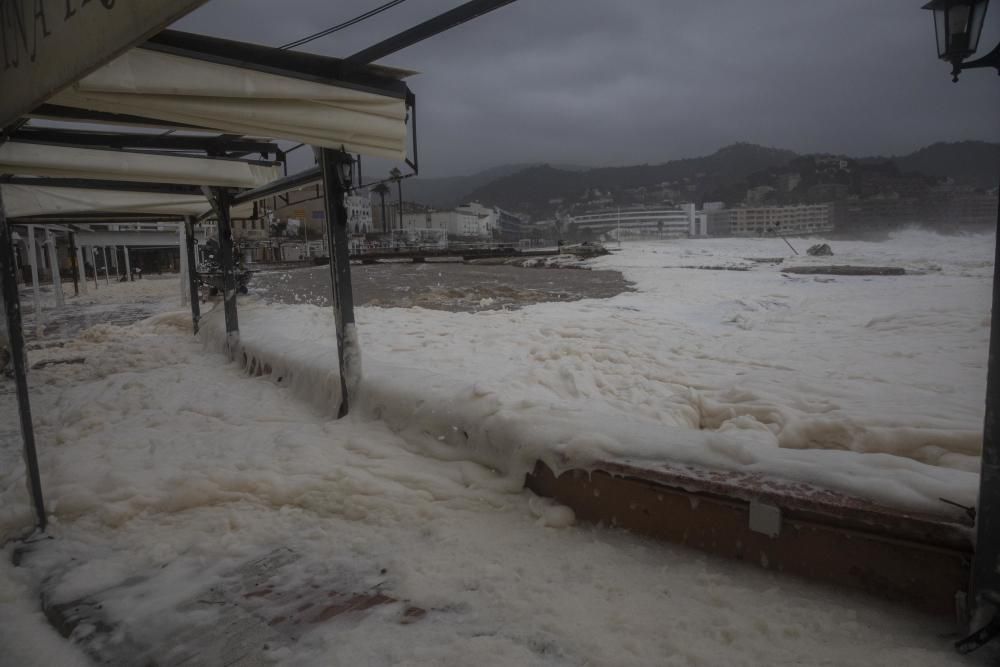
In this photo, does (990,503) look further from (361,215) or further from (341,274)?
(361,215)

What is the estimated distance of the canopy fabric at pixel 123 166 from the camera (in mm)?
4215

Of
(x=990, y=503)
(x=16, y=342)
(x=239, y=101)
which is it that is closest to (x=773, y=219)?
(x=239, y=101)

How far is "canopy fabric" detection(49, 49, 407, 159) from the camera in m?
2.60

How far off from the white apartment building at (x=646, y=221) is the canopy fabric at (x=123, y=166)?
339 feet

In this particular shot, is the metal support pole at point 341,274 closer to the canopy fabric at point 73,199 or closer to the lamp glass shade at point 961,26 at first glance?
the canopy fabric at point 73,199

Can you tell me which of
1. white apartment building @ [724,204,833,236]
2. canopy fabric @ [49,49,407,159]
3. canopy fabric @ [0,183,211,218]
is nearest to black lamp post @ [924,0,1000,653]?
canopy fabric @ [49,49,407,159]

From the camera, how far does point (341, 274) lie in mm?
4316

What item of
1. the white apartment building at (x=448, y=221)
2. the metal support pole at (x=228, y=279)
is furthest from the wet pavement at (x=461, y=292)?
the white apartment building at (x=448, y=221)

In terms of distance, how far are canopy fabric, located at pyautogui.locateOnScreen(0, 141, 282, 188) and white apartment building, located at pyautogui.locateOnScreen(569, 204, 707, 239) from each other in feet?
339

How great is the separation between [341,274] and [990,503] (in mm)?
4002

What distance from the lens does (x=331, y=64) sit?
3260 mm

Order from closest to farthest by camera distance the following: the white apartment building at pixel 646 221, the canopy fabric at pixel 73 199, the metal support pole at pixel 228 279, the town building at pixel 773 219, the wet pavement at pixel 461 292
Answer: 1. the canopy fabric at pixel 73 199
2. the metal support pole at pixel 228 279
3. the wet pavement at pixel 461 292
4. the town building at pixel 773 219
5. the white apartment building at pixel 646 221

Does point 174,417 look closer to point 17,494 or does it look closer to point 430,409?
point 17,494

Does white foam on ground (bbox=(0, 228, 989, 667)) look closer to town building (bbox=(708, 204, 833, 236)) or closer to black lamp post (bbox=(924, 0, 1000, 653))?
black lamp post (bbox=(924, 0, 1000, 653))
